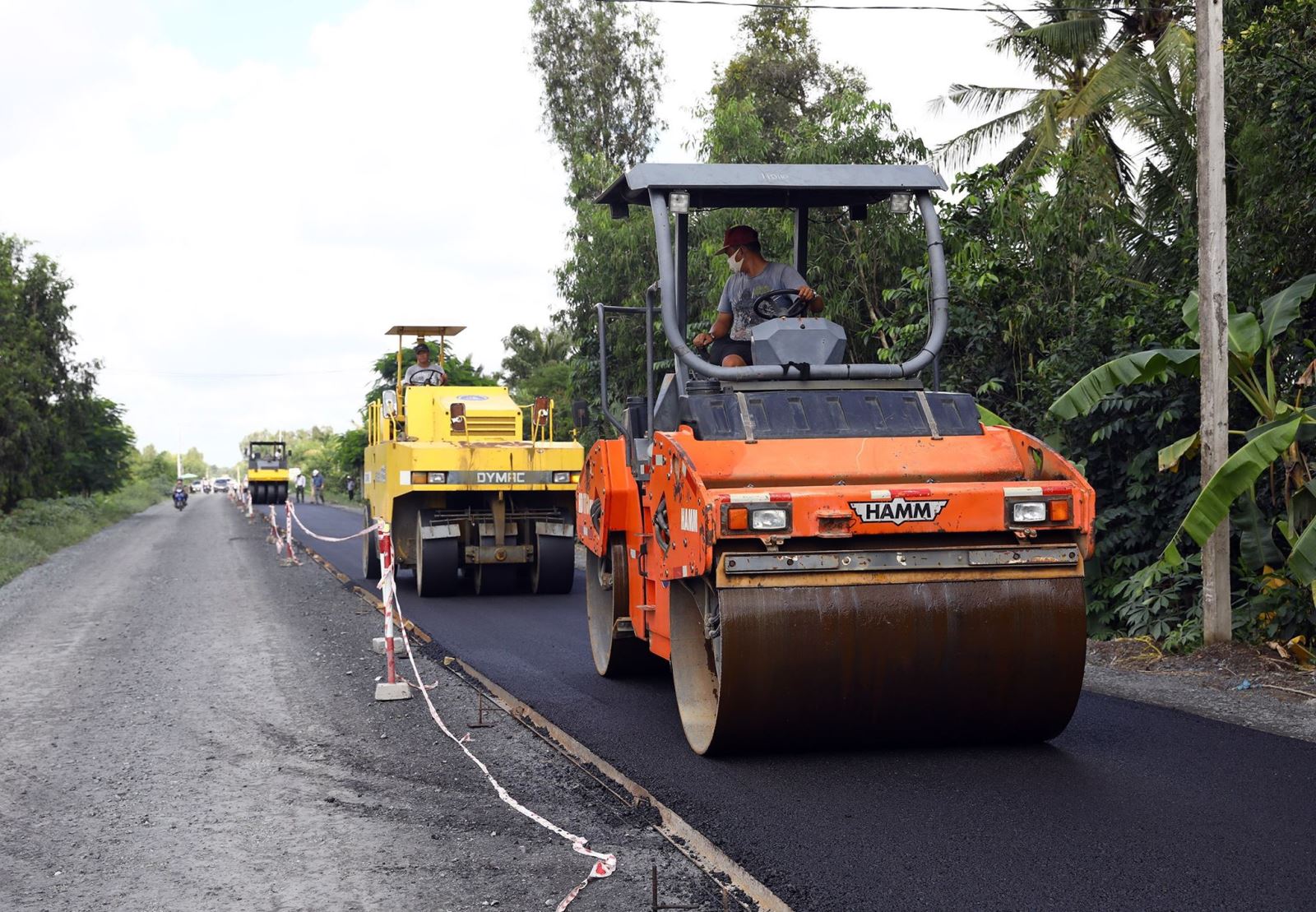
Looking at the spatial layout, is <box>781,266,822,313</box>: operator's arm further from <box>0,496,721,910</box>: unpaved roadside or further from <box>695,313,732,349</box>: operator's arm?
<box>0,496,721,910</box>: unpaved roadside

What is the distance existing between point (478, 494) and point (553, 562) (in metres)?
1.18

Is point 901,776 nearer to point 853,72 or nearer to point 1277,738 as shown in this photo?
point 1277,738

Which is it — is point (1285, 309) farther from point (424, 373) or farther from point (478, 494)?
point (424, 373)

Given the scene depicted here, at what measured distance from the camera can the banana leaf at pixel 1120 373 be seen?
9.55m

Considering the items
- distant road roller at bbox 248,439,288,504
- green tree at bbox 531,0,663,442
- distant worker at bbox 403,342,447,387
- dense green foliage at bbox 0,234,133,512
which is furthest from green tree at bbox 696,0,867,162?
distant road roller at bbox 248,439,288,504

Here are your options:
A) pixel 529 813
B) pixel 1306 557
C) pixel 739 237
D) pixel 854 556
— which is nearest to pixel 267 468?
pixel 739 237

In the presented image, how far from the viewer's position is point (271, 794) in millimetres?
5969

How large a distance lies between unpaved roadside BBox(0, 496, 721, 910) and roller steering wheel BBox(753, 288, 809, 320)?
255 centimetres

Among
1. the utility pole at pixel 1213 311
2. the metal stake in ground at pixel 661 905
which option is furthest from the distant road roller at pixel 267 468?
the metal stake in ground at pixel 661 905

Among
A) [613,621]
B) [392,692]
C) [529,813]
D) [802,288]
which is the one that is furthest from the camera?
[392,692]

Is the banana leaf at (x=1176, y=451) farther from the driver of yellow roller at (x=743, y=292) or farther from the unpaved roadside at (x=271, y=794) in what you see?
the unpaved roadside at (x=271, y=794)

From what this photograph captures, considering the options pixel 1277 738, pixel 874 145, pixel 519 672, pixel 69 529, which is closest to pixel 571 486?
pixel 519 672

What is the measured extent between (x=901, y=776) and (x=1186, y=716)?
7.53 feet

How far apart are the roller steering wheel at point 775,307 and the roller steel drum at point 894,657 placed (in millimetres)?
2025
